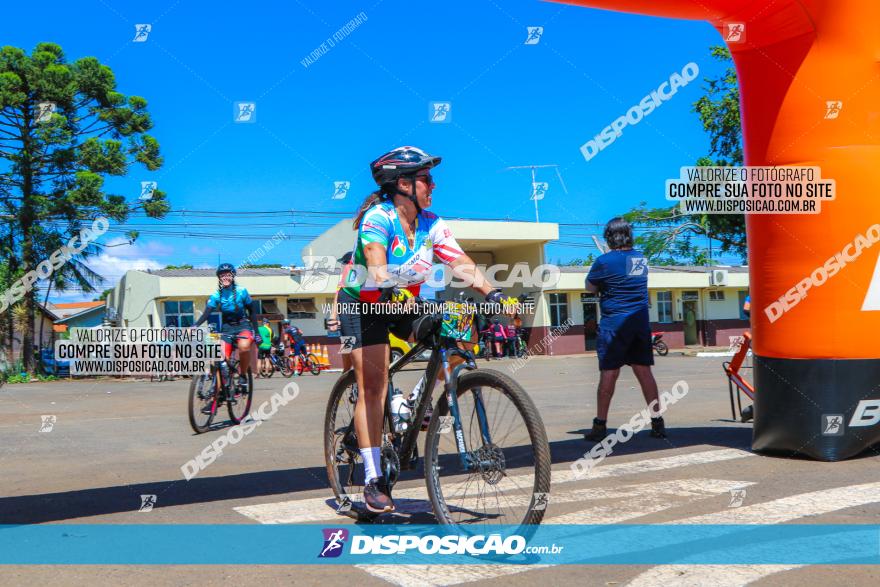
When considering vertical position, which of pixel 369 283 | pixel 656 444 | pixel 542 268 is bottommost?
pixel 656 444

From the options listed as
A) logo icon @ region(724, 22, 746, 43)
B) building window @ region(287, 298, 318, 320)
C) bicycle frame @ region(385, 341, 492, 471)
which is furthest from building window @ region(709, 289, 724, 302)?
bicycle frame @ region(385, 341, 492, 471)

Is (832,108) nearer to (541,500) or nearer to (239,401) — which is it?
(541,500)

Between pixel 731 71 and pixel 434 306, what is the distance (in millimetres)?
28447

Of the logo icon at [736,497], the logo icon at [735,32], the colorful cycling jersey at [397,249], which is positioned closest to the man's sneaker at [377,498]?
the colorful cycling jersey at [397,249]

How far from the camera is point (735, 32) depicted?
603cm

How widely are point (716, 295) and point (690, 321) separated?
2361mm

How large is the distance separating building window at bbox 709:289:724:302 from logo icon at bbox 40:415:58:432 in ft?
149

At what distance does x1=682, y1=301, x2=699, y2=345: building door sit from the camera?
5053cm

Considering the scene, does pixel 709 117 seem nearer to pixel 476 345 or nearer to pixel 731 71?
pixel 731 71

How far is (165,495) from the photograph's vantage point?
196 inches

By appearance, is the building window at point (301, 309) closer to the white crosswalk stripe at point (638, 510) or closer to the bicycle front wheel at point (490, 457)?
the white crosswalk stripe at point (638, 510)

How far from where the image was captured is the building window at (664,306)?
161 feet

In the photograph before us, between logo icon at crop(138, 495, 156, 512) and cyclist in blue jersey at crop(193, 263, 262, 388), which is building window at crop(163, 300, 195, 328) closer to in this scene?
cyclist in blue jersey at crop(193, 263, 262, 388)

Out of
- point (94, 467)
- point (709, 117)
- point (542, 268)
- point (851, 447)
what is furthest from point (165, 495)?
point (542, 268)
